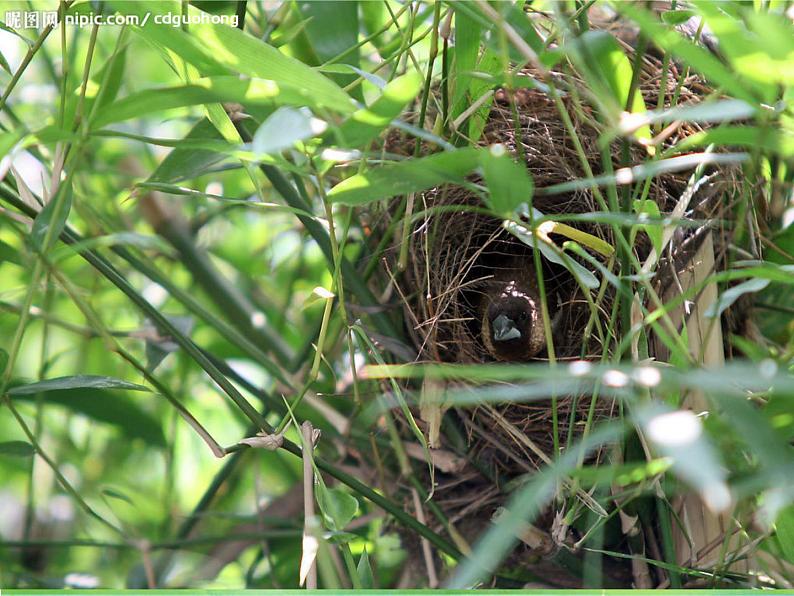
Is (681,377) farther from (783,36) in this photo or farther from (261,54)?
(261,54)

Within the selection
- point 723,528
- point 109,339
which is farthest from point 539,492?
point 723,528

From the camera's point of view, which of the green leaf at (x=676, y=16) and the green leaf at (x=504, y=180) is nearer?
the green leaf at (x=504, y=180)

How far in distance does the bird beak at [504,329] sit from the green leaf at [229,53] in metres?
0.55

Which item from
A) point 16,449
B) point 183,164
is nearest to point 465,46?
point 183,164

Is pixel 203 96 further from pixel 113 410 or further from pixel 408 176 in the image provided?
pixel 113 410

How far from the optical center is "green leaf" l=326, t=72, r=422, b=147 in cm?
52

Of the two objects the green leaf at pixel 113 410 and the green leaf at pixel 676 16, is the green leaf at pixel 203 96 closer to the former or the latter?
the green leaf at pixel 676 16

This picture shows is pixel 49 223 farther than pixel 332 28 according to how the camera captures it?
No

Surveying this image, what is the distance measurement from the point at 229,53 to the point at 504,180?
23 cm

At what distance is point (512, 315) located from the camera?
115 cm

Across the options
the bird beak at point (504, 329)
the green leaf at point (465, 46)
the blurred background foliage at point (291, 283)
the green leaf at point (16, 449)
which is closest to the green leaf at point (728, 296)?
the blurred background foliage at point (291, 283)

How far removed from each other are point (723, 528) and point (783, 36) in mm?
577

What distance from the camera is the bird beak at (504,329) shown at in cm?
109

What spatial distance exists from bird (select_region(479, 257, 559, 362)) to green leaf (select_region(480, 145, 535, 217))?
1.79 ft
